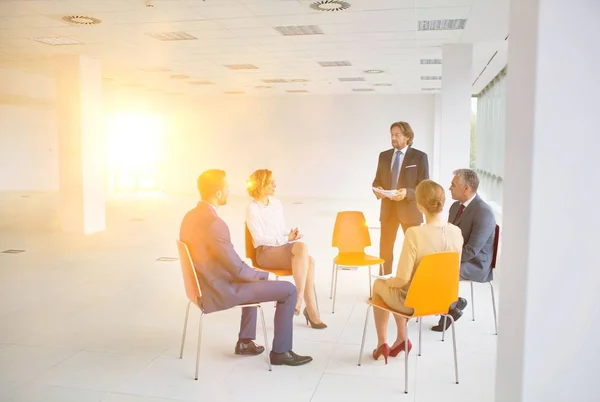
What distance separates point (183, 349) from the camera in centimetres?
407

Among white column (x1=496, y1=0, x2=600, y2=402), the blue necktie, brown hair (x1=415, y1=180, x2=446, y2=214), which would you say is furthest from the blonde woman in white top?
white column (x1=496, y1=0, x2=600, y2=402)

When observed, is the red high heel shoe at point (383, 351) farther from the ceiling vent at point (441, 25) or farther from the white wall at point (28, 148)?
the white wall at point (28, 148)

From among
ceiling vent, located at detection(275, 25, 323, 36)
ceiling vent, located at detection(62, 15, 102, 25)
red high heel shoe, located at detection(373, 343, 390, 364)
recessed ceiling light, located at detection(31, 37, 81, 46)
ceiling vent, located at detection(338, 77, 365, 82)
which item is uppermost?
ceiling vent, located at detection(338, 77, 365, 82)

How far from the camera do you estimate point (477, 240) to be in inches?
170

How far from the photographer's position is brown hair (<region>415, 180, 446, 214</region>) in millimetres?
3582

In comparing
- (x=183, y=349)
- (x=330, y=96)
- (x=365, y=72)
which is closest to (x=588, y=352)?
(x=183, y=349)

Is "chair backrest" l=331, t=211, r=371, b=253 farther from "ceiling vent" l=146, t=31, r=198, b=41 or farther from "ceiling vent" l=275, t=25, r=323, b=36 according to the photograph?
"ceiling vent" l=146, t=31, r=198, b=41

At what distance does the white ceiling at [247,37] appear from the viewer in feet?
21.5

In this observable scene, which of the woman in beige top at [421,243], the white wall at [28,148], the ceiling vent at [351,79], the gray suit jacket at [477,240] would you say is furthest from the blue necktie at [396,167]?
the white wall at [28,148]

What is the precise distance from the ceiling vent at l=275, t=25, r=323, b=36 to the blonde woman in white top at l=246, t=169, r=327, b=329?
366 cm

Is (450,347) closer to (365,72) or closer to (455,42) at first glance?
(455,42)

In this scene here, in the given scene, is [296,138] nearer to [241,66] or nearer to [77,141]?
[241,66]

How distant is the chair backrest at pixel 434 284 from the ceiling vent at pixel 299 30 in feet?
16.6

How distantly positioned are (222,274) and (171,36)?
5.65m
